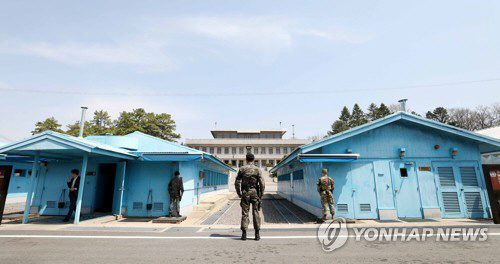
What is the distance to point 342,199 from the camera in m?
9.54

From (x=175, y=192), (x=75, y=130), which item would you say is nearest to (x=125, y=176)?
(x=175, y=192)

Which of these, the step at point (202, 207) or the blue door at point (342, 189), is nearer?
the blue door at point (342, 189)

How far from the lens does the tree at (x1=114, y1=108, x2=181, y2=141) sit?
40.2 m

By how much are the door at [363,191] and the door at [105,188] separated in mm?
11320

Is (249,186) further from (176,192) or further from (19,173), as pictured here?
(19,173)

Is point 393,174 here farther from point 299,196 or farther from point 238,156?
point 238,156

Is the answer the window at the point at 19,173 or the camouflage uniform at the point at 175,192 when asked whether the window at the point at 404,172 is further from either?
the window at the point at 19,173

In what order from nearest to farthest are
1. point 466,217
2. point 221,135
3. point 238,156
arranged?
point 466,217 < point 238,156 < point 221,135

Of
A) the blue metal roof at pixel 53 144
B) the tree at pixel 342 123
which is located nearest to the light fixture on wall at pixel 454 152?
the blue metal roof at pixel 53 144

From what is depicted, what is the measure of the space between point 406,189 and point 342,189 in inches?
110

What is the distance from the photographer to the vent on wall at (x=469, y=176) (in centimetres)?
977

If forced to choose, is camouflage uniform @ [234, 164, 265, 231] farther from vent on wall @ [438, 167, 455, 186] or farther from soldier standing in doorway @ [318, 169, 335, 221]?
vent on wall @ [438, 167, 455, 186]

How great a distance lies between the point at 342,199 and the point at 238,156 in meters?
47.8

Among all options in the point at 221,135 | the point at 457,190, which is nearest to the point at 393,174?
the point at 457,190
